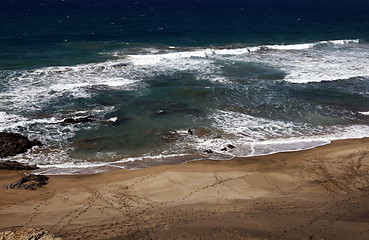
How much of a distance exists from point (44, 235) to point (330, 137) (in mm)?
14616

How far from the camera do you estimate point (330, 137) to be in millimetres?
18109

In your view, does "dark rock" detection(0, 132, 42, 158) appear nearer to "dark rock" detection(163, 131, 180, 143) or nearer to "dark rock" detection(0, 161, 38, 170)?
"dark rock" detection(0, 161, 38, 170)

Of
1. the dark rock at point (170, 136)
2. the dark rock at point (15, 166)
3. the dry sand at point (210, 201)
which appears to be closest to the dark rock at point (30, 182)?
the dry sand at point (210, 201)

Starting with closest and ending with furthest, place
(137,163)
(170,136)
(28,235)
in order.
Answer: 1. (28,235)
2. (137,163)
3. (170,136)

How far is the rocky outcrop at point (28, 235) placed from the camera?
9522 millimetres

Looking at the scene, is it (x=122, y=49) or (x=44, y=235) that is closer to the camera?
(x=44, y=235)

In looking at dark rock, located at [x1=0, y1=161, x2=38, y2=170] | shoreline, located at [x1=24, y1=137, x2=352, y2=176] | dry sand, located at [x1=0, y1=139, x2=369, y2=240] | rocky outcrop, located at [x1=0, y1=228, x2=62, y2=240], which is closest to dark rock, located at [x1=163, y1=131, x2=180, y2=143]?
shoreline, located at [x1=24, y1=137, x2=352, y2=176]

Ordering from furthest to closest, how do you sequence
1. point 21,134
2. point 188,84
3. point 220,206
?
point 188,84
point 21,134
point 220,206

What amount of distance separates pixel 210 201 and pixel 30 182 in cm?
692

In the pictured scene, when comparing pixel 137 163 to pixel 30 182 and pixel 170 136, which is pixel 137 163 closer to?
pixel 170 136

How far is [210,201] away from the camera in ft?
39.2

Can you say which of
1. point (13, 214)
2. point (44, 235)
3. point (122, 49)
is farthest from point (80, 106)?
point (122, 49)

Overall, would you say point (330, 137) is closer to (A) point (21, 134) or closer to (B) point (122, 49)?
(A) point (21, 134)

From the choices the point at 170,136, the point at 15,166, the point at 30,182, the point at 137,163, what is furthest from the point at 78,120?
the point at 30,182
